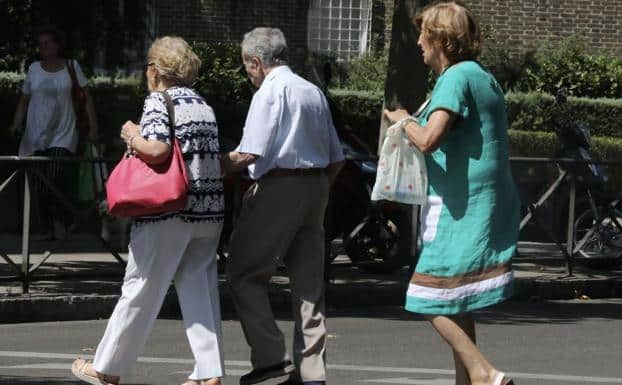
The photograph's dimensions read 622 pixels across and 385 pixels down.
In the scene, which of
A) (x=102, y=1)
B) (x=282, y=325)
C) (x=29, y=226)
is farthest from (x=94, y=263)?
(x=102, y=1)

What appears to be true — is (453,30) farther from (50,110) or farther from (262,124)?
(50,110)

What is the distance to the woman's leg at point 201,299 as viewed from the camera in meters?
7.13

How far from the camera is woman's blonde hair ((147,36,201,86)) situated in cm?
718

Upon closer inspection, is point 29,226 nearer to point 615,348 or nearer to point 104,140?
point 615,348

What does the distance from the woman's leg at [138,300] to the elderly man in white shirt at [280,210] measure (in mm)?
347

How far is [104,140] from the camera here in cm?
1975

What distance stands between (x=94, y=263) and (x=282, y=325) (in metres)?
1.83

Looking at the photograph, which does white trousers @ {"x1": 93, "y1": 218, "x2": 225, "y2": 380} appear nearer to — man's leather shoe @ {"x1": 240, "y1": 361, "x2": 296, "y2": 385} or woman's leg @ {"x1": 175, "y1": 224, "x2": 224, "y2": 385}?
woman's leg @ {"x1": 175, "y1": 224, "x2": 224, "y2": 385}

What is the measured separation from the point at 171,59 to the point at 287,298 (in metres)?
4.30

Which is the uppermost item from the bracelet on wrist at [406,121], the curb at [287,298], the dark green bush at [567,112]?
the bracelet on wrist at [406,121]

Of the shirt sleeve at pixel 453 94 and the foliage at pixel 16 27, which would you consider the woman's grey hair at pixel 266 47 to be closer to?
the shirt sleeve at pixel 453 94

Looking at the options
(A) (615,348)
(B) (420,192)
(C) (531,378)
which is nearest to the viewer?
(B) (420,192)

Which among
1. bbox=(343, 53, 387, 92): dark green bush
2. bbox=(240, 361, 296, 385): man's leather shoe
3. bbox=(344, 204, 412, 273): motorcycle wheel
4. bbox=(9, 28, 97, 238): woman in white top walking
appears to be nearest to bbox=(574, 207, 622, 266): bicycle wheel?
bbox=(344, 204, 412, 273): motorcycle wheel

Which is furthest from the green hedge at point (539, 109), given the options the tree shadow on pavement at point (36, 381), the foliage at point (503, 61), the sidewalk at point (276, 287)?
the tree shadow on pavement at point (36, 381)
